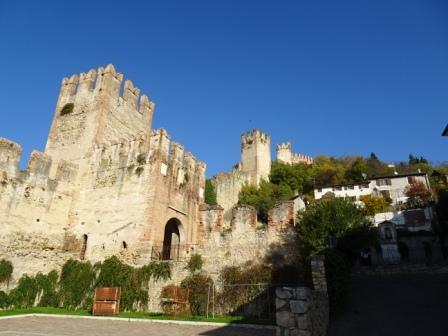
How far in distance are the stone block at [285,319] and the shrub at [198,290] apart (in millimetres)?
7226

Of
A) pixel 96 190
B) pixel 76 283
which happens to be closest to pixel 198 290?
pixel 76 283

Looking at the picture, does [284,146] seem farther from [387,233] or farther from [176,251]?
[176,251]

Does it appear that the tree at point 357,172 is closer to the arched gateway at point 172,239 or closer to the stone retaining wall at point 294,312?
the arched gateway at point 172,239

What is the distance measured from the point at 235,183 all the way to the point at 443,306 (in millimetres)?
38653

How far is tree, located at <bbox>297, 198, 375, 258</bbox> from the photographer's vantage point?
1446 centimetres

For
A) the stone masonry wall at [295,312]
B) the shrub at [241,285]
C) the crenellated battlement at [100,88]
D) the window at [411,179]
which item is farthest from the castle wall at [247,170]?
the stone masonry wall at [295,312]

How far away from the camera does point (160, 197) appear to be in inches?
698

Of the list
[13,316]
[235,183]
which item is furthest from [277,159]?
[13,316]

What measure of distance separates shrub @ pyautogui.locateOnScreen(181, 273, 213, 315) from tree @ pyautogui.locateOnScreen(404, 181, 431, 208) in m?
35.3

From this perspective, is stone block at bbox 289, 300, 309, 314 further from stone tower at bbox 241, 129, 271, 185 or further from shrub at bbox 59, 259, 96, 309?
stone tower at bbox 241, 129, 271, 185

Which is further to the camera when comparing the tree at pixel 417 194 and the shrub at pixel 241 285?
the tree at pixel 417 194

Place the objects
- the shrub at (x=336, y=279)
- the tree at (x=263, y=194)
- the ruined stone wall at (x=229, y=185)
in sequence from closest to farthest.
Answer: the shrub at (x=336, y=279) < the tree at (x=263, y=194) < the ruined stone wall at (x=229, y=185)

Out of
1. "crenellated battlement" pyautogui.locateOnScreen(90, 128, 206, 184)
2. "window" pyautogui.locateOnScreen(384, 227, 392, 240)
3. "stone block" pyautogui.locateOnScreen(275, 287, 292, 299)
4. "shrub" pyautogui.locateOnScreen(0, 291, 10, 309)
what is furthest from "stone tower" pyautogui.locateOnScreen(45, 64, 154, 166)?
"window" pyautogui.locateOnScreen(384, 227, 392, 240)

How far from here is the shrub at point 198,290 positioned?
46.4 feet
